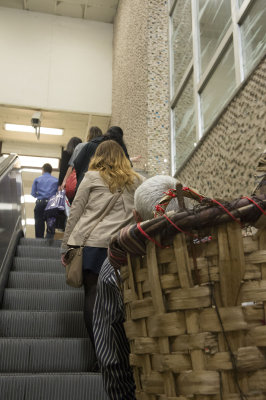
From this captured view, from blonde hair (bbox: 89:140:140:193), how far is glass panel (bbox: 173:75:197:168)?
2.07 m

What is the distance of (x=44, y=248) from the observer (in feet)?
15.8

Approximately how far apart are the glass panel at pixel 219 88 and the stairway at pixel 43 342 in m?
2.06

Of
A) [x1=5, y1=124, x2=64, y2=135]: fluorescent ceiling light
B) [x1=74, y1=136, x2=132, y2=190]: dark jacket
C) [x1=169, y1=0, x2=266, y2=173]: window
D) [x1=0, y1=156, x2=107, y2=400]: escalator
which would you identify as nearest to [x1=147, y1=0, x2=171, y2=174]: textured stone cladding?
[x1=169, y1=0, x2=266, y2=173]: window

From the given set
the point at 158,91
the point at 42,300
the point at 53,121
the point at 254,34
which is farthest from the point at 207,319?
the point at 53,121

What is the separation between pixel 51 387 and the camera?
220cm

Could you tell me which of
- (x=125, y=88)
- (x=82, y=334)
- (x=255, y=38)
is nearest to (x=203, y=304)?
(x=82, y=334)

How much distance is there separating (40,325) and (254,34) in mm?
2675

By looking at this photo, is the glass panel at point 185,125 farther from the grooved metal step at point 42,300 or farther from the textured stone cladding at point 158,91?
the grooved metal step at point 42,300

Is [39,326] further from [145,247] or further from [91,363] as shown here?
[145,247]

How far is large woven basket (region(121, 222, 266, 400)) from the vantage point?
60 centimetres

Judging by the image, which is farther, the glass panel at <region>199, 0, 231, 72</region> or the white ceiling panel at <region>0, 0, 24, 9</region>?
the white ceiling panel at <region>0, 0, 24, 9</region>

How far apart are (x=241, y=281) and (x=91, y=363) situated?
2233 mm

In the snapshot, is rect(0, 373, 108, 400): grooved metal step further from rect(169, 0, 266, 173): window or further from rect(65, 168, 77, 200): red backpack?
rect(169, 0, 266, 173): window

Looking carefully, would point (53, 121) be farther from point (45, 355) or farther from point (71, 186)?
point (45, 355)
